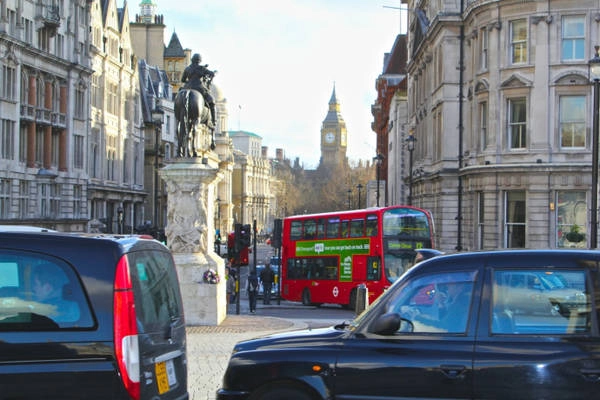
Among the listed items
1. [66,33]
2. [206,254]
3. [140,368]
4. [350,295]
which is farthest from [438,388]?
[66,33]

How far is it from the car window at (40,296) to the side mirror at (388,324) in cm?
222

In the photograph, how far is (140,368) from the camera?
7.27 metres

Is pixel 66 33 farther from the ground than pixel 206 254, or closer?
farther from the ground

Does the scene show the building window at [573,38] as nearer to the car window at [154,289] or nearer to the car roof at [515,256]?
the car roof at [515,256]

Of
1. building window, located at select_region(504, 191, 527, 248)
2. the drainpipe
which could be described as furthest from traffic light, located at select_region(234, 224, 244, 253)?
the drainpipe

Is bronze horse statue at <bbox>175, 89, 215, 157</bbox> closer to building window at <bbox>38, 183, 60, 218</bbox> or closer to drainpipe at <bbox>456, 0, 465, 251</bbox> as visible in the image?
drainpipe at <bbox>456, 0, 465, 251</bbox>

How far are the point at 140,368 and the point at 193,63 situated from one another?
56.7 feet

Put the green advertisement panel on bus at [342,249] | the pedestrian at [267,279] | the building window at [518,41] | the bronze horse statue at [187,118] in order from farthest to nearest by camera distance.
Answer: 1. the pedestrian at [267,279]
2. the building window at [518,41]
3. the green advertisement panel on bus at [342,249]
4. the bronze horse statue at [187,118]

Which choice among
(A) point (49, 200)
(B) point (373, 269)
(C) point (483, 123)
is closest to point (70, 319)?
(B) point (373, 269)

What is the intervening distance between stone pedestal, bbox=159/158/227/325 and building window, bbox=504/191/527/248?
1759cm

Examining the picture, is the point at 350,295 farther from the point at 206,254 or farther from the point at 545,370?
the point at 545,370

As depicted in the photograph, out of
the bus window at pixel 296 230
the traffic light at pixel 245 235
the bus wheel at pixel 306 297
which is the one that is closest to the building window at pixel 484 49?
the bus window at pixel 296 230

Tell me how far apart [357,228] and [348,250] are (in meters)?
1.12

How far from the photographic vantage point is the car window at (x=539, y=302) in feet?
24.3
